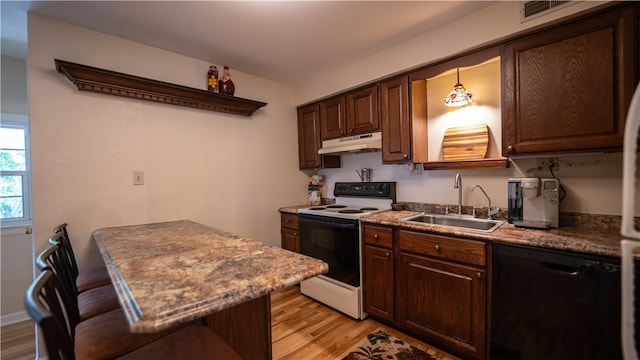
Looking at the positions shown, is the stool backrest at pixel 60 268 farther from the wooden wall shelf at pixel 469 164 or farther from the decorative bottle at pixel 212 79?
the wooden wall shelf at pixel 469 164

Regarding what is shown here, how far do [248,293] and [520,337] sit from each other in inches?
64.3

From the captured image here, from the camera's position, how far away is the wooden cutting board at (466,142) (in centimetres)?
217

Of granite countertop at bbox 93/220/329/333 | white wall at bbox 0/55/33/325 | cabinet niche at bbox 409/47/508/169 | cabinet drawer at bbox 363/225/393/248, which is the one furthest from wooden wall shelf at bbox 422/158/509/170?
white wall at bbox 0/55/33/325

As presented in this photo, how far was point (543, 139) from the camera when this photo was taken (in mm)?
1676

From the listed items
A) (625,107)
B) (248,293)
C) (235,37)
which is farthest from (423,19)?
(248,293)

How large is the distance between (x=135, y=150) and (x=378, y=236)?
218cm

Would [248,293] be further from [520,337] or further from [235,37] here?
[235,37]

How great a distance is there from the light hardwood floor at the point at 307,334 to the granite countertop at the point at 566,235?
0.89m

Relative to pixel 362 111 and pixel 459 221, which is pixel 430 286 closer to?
pixel 459 221

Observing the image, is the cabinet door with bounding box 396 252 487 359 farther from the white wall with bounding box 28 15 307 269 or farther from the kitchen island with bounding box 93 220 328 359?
the white wall with bounding box 28 15 307 269

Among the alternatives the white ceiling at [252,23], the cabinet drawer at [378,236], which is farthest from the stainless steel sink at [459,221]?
the white ceiling at [252,23]

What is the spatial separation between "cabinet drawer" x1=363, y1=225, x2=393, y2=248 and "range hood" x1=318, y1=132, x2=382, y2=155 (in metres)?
0.80

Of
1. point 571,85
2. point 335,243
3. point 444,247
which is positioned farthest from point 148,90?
point 571,85

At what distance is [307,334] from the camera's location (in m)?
2.16
